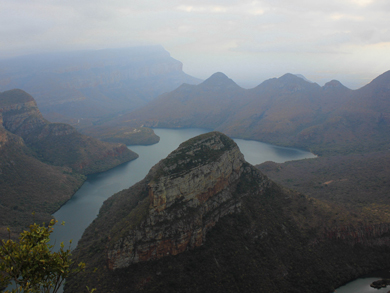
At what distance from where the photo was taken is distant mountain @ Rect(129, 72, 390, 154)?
12169 centimetres

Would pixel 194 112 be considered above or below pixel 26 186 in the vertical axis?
above

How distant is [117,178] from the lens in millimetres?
86000

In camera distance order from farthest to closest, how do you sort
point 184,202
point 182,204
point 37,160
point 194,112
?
point 194,112, point 37,160, point 184,202, point 182,204

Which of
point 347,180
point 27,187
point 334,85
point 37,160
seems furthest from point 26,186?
point 334,85

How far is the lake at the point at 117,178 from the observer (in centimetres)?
5654

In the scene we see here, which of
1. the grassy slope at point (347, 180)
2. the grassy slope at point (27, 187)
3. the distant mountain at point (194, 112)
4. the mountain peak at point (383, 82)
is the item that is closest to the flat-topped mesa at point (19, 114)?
the grassy slope at point (27, 187)

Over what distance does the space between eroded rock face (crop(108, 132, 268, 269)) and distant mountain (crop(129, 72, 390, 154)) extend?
81.4 meters

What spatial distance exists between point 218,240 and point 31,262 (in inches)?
1180

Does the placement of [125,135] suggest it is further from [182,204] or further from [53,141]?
[182,204]

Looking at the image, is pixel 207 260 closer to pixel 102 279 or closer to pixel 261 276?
pixel 261 276

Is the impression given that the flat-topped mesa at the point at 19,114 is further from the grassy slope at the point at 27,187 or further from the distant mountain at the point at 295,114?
the distant mountain at the point at 295,114

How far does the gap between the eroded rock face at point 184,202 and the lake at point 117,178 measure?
51.9 feet

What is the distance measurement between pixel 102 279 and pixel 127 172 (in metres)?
59.2

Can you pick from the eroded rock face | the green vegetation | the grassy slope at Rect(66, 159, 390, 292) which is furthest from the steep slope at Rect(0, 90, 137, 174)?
the eroded rock face
